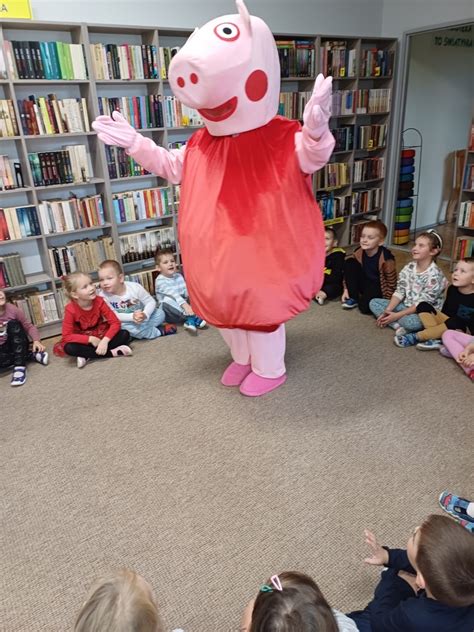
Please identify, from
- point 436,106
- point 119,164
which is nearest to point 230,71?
point 119,164

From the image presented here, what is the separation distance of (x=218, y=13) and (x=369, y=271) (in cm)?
239

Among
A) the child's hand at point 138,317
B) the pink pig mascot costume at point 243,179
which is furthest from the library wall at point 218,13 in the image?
the child's hand at point 138,317

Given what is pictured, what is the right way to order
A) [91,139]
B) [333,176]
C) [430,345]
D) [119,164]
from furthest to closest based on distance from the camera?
[333,176]
[119,164]
[91,139]
[430,345]

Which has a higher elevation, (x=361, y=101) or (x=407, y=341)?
(x=361, y=101)

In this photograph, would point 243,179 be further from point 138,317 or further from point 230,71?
point 138,317

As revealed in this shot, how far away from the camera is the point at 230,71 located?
1754 mm

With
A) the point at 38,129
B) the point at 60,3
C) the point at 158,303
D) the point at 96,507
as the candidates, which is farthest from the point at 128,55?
the point at 96,507

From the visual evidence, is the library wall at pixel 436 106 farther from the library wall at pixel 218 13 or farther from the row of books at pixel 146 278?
the row of books at pixel 146 278

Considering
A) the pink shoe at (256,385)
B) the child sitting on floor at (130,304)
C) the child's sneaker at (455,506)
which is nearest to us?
the child's sneaker at (455,506)

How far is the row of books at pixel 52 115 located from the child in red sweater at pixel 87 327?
1.00 m

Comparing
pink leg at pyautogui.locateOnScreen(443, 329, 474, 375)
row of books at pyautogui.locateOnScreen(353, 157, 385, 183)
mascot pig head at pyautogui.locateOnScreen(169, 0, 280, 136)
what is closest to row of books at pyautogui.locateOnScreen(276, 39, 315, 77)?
row of books at pyautogui.locateOnScreen(353, 157, 385, 183)

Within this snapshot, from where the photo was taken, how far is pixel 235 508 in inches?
71.9

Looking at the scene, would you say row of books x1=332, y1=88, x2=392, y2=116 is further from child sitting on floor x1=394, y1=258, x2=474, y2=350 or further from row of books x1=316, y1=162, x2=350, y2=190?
child sitting on floor x1=394, y1=258, x2=474, y2=350

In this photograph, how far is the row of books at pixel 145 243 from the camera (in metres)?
3.75
